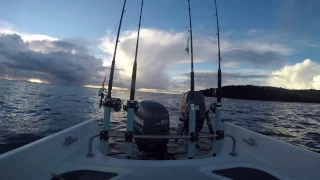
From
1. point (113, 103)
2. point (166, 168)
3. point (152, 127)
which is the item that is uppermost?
point (113, 103)

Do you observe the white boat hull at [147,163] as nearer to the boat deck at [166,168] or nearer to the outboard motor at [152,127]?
the boat deck at [166,168]

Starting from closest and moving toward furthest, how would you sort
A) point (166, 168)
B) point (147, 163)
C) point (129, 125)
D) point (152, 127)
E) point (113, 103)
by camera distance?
point (166, 168)
point (147, 163)
point (129, 125)
point (113, 103)
point (152, 127)

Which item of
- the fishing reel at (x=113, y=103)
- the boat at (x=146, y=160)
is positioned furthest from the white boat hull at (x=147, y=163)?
the fishing reel at (x=113, y=103)

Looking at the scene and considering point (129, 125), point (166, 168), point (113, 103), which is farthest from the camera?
point (113, 103)

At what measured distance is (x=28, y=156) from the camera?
2529 mm

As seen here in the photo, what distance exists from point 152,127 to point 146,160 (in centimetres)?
90

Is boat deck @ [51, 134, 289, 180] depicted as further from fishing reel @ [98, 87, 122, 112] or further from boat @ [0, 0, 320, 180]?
fishing reel @ [98, 87, 122, 112]

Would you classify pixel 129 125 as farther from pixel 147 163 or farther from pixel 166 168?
pixel 166 168

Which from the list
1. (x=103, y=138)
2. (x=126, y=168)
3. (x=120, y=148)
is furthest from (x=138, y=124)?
(x=120, y=148)

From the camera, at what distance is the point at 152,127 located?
4133 millimetres

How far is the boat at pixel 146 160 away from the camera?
2725 millimetres

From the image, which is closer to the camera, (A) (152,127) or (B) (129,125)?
(B) (129,125)

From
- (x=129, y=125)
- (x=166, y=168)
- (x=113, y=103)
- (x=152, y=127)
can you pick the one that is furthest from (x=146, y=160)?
(x=113, y=103)

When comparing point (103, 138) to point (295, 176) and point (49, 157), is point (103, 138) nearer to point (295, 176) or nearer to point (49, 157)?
point (49, 157)
